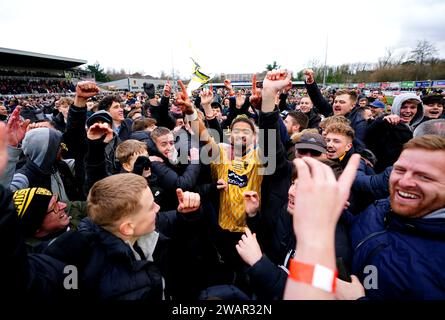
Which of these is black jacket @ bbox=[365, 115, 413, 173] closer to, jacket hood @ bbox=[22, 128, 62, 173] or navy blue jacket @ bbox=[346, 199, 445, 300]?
navy blue jacket @ bbox=[346, 199, 445, 300]

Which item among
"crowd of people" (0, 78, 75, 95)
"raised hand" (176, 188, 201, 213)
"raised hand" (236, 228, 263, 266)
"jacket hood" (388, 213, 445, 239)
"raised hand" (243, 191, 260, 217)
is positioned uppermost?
"crowd of people" (0, 78, 75, 95)

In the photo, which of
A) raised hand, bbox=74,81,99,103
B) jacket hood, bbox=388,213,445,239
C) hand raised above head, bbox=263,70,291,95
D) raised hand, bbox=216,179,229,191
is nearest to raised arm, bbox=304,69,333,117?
hand raised above head, bbox=263,70,291,95

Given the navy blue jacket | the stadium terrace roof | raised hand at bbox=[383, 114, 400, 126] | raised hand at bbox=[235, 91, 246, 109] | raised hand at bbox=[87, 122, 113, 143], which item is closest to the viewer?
the navy blue jacket

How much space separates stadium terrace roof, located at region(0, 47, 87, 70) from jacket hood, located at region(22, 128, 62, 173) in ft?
110

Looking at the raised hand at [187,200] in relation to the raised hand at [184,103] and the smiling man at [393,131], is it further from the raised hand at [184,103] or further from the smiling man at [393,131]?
the smiling man at [393,131]

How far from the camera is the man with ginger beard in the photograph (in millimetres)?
1246

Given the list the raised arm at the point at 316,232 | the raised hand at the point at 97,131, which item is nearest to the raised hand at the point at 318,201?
the raised arm at the point at 316,232

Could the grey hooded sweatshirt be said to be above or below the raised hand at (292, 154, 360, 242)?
below

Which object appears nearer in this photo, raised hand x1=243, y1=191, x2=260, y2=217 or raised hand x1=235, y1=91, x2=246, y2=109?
raised hand x1=243, y1=191, x2=260, y2=217

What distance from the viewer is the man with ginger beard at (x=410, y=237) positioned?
1.25m

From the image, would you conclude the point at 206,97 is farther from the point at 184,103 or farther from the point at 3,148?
the point at 3,148
